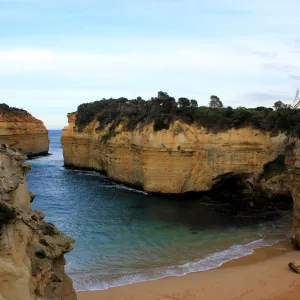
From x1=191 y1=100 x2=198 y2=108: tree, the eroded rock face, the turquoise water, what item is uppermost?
x1=191 y1=100 x2=198 y2=108: tree

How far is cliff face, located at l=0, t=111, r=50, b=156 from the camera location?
56000 mm

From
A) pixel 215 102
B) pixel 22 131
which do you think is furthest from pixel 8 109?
pixel 215 102

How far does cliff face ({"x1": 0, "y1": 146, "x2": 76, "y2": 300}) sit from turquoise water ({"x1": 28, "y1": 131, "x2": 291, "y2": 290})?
6.21 m

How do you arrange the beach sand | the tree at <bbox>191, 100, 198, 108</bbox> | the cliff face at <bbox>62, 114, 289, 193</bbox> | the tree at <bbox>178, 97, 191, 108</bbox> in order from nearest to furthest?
the beach sand < the cliff face at <bbox>62, 114, 289, 193</bbox> < the tree at <bbox>178, 97, 191, 108</bbox> < the tree at <bbox>191, 100, 198, 108</bbox>

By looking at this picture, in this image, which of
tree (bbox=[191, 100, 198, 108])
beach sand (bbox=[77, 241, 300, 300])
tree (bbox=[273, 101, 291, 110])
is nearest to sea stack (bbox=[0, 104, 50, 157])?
tree (bbox=[191, 100, 198, 108])

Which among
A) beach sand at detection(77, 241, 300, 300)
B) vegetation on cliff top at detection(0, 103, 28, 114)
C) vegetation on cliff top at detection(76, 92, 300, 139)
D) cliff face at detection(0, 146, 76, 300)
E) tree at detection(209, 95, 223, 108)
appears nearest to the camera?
cliff face at detection(0, 146, 76, 300)

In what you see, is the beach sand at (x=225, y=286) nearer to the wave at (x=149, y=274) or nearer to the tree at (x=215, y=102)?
the wave at (x=149, y=274)

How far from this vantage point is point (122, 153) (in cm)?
3609

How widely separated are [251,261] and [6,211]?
12.6 m

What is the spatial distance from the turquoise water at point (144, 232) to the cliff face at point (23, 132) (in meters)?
26.5

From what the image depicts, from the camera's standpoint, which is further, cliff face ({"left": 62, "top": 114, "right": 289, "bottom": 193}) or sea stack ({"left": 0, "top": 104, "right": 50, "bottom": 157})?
sea stack ({"left": 0, "top": 104, "right": 50, "bottom": 157})

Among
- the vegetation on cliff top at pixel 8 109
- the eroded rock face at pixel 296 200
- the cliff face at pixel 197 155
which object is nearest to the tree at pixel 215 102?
the cliff face at pixel 197 155

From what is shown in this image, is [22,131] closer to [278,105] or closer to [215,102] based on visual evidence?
[215,102]

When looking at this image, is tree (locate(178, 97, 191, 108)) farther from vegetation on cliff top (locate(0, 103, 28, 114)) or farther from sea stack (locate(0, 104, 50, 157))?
vegetation on cliff top (locate(0, 103, 28, 114))
